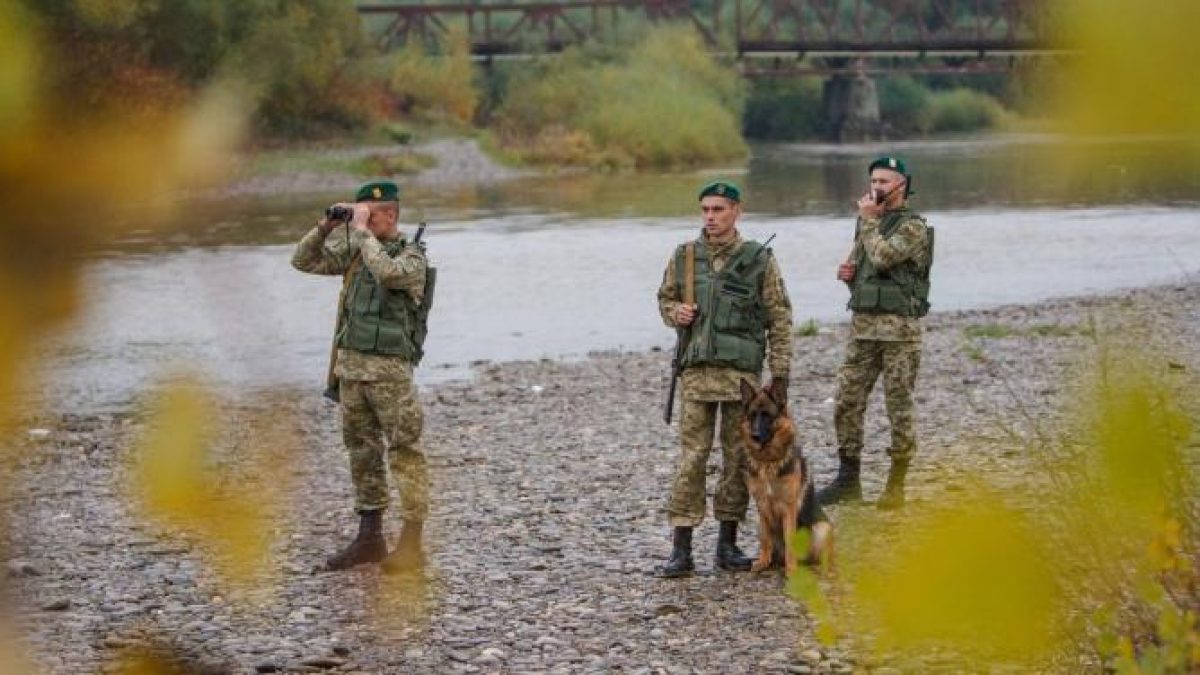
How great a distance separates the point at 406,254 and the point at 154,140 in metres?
6.44

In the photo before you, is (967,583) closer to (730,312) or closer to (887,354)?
(730,312)

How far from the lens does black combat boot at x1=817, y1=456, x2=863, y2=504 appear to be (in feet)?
31.1

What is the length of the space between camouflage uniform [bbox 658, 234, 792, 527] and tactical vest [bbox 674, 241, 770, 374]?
36 mm

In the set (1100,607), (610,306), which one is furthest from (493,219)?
(1100,607)

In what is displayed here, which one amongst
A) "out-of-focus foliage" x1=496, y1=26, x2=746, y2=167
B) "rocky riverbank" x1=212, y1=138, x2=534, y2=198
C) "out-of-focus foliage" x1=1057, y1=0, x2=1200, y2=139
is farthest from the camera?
"out-of-focus foliage" x1=496, y1=26, x2=746, y2=167

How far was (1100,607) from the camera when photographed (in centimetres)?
361

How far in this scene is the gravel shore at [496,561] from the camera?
21.6 feet

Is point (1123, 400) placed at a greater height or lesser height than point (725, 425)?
greater

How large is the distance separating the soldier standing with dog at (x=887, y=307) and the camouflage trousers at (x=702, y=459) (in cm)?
100

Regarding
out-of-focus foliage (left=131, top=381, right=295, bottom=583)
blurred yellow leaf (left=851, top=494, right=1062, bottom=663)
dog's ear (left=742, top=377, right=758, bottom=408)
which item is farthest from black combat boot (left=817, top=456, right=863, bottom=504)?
blurred yellow leaf (left=851, top=494, right=1062, bottom=663)

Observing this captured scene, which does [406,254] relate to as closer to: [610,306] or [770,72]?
[610,306]

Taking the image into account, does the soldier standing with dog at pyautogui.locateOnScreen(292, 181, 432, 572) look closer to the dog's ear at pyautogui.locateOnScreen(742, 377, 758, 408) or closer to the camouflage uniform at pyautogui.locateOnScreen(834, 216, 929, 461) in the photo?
the dog's ear at pyautogui.locateOnScreen(742, 377, 758, 408)

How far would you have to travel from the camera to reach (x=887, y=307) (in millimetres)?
9016

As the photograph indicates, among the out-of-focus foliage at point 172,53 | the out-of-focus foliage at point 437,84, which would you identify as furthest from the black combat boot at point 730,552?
the out-of-focus foliage at point 437,84
